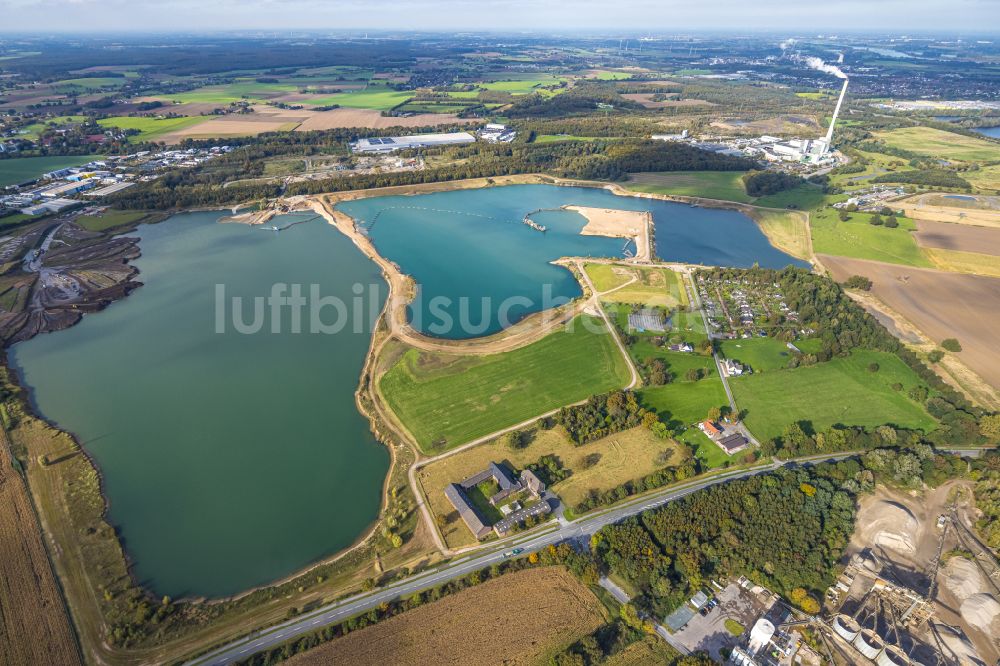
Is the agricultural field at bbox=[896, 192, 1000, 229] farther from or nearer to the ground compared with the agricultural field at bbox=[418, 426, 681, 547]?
farther from the ground

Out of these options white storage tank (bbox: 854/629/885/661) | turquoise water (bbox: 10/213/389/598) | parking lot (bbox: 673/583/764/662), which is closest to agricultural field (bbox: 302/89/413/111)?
turquoise water (bbox: 10/213/389/598)

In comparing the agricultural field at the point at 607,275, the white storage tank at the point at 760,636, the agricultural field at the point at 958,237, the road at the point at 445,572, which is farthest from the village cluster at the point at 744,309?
the agricultural field at the point at 958,237

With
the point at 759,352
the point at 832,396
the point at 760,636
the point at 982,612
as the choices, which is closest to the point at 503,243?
the point at 759,352

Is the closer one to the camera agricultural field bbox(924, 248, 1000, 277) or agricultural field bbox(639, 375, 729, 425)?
agricultural field bbox(639, 375, 729, 425)

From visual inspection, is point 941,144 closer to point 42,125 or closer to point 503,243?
point 503,243

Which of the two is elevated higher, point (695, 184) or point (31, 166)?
point (31, 166)

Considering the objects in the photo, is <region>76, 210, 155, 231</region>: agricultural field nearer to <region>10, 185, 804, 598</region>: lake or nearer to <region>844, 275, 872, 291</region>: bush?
<region>10, 185, 804, 598</region>: lake
